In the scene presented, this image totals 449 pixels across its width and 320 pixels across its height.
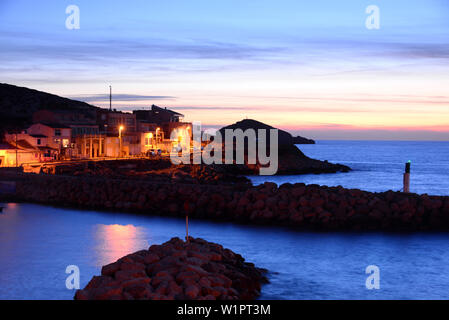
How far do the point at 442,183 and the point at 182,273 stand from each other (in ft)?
160

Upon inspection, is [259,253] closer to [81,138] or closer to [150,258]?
[150,258]

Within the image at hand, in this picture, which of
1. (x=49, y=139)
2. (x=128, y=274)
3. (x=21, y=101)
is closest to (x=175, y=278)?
(x=128, y=274)

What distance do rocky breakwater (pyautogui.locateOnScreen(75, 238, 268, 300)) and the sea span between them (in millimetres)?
1076

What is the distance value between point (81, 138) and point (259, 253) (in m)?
31.2

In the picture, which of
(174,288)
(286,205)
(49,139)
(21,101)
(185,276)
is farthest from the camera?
(21,101)

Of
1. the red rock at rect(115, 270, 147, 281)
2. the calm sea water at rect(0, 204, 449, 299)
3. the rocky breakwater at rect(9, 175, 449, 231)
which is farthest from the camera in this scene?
the rocky breakwater at rect(9, 175, 449, 231)

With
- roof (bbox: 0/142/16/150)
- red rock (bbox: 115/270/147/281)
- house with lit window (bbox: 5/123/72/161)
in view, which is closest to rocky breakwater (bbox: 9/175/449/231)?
roof (bbox: 0/142/16/150)

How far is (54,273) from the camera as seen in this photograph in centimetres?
1490

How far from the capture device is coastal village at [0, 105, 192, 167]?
38594 millimetres

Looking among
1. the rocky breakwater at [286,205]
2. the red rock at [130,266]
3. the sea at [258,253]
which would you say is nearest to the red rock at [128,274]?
the red rock at [130,266]

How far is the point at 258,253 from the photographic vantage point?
17609 mm

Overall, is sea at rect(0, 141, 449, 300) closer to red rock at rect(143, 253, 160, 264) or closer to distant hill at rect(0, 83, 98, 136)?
red rock at rect(143, 253, 160, 264)

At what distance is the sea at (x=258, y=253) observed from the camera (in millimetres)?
13828
